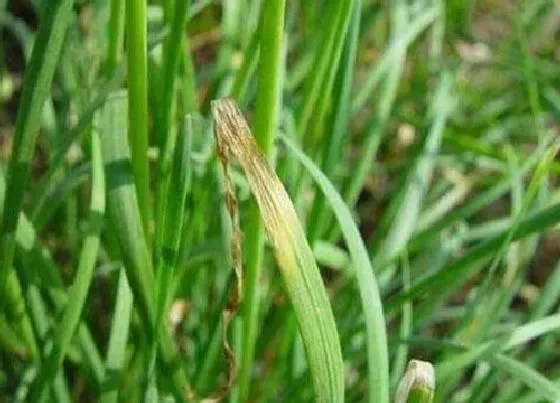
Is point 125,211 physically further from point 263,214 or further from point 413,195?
point 413,195

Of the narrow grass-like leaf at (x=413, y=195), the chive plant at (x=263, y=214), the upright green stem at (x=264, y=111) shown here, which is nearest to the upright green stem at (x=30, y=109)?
the chive plant at (x=263, y=214)

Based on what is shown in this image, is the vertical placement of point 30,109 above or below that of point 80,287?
above

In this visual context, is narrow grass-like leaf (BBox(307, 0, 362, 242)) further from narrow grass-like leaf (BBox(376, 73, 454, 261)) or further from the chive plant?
narrow grass-like leaf (BBox(376, 73, 454, 261))

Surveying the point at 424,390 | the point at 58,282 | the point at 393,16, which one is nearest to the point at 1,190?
the point at 58,282

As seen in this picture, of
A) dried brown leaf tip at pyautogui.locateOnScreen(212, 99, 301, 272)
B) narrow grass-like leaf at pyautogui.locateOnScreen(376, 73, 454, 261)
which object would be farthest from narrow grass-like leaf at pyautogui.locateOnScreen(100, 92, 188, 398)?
narrow grass-like leaf at pyautogui.locateOnScreen(376, 73, 454, 261)

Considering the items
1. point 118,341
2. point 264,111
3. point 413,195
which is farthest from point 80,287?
point 413,195

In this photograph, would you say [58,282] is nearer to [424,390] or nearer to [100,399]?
[100,399]
